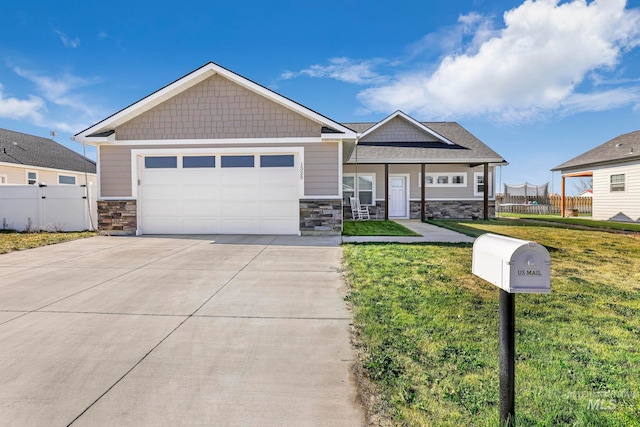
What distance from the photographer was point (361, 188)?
16.6 m

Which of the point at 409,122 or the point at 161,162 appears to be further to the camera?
the point at 409,122

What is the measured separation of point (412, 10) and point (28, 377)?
13995 mm

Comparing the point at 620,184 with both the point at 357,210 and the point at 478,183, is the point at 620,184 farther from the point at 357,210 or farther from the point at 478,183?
the point at 357,210

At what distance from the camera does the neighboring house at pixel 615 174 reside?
15.4 m

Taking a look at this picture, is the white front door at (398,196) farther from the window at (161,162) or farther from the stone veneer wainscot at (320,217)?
A: the window at (161,162)

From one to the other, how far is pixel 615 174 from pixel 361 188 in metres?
12.8

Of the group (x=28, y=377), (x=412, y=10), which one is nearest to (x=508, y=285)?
(x=28, y=377)

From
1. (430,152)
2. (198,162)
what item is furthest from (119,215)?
(430,152)

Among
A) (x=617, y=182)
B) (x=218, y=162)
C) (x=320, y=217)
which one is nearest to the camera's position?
(x=320, y=217)

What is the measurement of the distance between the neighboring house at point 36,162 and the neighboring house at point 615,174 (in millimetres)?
26148

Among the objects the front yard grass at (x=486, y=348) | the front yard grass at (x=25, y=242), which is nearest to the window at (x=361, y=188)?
the front yard grass at (x=25, y=242)

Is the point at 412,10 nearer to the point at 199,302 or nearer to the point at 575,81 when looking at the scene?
the point at 575,81

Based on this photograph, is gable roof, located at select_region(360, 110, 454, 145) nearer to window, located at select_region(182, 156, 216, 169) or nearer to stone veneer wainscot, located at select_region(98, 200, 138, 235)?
window, located at select_region(182, 156, 216, 169)

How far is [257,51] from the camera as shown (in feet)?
44.5
